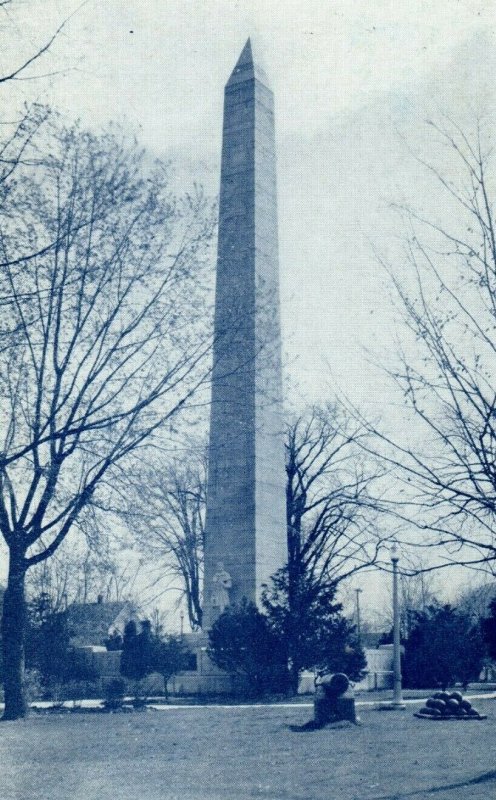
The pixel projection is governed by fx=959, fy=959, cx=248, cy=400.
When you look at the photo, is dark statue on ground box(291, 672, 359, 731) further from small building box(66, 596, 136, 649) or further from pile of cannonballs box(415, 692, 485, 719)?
small building box(66, 596, 136, 649)

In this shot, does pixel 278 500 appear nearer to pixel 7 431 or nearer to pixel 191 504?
pixel 7 431

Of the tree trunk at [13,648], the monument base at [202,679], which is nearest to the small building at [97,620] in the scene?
the monument base at [202,679]

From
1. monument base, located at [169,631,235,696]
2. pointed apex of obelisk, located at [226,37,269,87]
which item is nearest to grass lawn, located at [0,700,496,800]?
monument base, located at [169,631,235,696]

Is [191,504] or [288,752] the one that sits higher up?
[191,504]

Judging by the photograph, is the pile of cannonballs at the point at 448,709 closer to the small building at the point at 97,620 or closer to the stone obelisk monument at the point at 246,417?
the stone obelisk monument at the point at 246,417

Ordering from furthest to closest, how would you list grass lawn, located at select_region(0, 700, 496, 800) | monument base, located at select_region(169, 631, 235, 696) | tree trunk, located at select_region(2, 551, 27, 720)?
monument base, located at select_region(169, 631, 235, 696), tree trunk, located at select_region(2, 551, 27, 720), grass lawn, located at select_region(0, 700, 496, 800)

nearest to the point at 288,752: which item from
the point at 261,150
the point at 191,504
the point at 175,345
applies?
the point at 175,345
